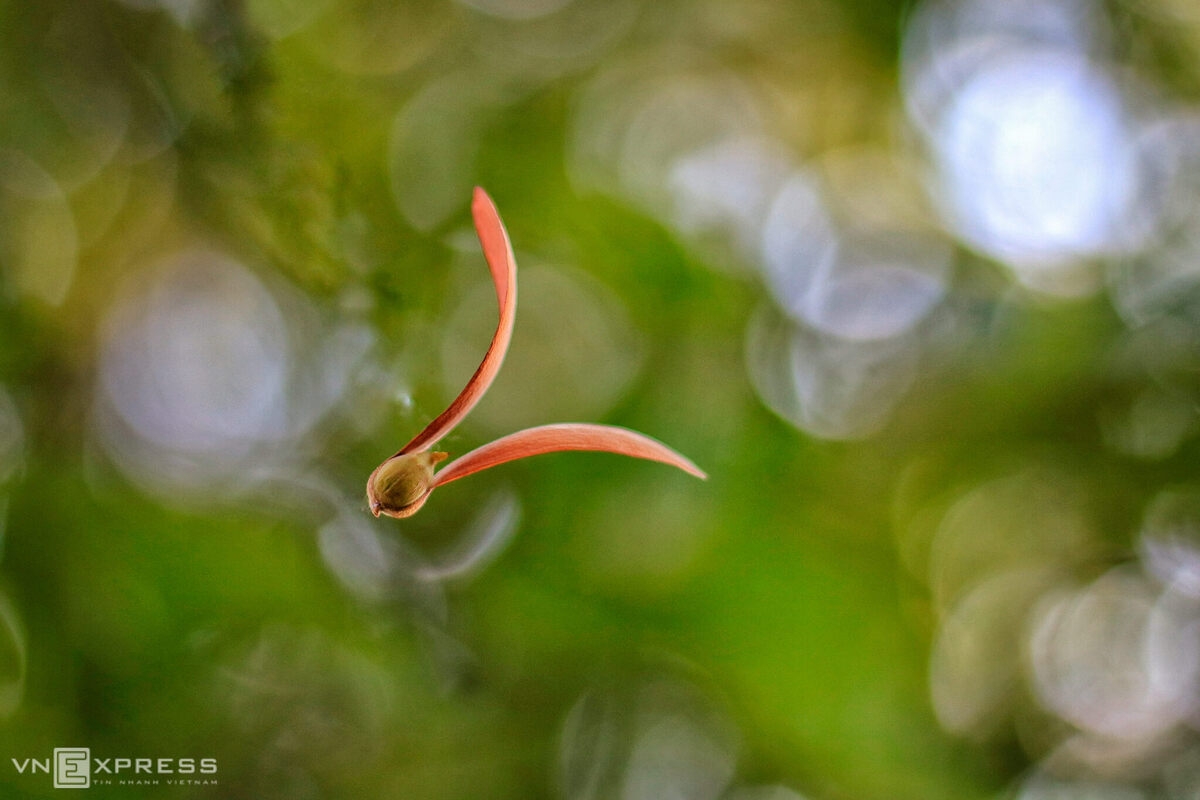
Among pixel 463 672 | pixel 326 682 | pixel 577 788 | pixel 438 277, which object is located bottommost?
pixel 577 788

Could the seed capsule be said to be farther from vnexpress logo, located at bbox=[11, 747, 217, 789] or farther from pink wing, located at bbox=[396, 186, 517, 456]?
vnexpress logo, located at bbox=[11, 747, 217, 789]

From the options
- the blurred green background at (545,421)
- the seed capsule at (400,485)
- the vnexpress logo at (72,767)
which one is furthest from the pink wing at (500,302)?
the vnexpress logo at (72,767)

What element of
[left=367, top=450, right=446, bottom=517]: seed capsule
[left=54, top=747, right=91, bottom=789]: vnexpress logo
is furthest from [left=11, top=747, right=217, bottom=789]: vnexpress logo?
[left=367, top=450, right=446, bottom=517]: seed capsule

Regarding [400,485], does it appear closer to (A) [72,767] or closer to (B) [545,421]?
(A) [72,767]

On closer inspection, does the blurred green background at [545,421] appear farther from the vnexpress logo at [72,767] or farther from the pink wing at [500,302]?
the pink wing at [500,302]

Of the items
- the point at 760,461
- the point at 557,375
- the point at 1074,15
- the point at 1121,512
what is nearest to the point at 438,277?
the point at 557,375

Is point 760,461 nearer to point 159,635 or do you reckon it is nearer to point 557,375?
point 557,375

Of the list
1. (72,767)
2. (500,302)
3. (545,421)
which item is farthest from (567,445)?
(545,421)
